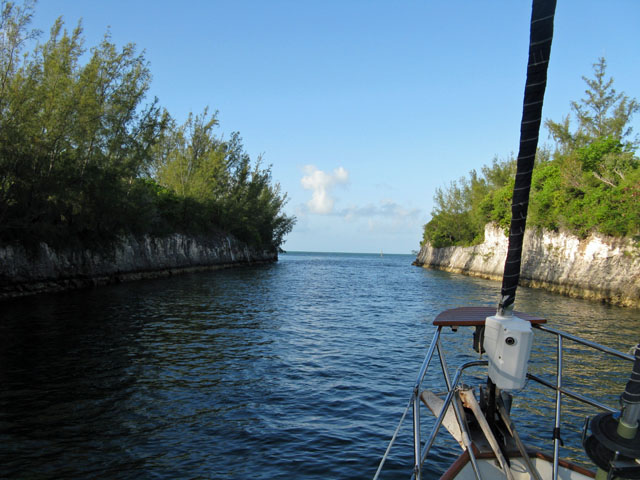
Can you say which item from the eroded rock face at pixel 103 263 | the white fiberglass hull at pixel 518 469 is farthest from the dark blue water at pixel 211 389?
the eroded rock face at pixel 103 263

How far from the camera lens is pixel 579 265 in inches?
1353

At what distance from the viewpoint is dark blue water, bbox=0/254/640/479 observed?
6844 millimetres

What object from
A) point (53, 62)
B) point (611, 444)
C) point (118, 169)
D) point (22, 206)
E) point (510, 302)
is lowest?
point (611, 444)

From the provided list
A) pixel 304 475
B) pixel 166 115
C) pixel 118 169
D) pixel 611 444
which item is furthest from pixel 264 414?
pixel 166 115

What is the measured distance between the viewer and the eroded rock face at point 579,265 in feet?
93.6

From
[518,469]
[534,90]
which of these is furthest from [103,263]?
[534,90]

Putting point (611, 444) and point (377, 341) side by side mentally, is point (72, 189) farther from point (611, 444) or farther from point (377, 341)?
point (611, 444)

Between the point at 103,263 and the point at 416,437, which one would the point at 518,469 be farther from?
the point at 103,263

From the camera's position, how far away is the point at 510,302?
4730 millimetres

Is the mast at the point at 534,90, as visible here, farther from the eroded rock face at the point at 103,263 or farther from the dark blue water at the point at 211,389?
the eroded rock face at the point at 103,263

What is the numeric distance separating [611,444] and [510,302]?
181 centimetres

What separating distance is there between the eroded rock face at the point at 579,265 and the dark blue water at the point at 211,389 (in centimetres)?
871

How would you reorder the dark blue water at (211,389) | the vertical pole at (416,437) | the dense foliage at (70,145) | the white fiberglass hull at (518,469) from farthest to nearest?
the dense foliage at (70,145), the dark blue water at (211,389), the white fiberglass hull at (518,469), the vertical pole at (416,437)

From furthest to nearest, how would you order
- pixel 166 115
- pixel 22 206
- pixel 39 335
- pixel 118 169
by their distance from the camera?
pixel 166 115, pixel 118 169, pixel 22 206, pixel 39 335
